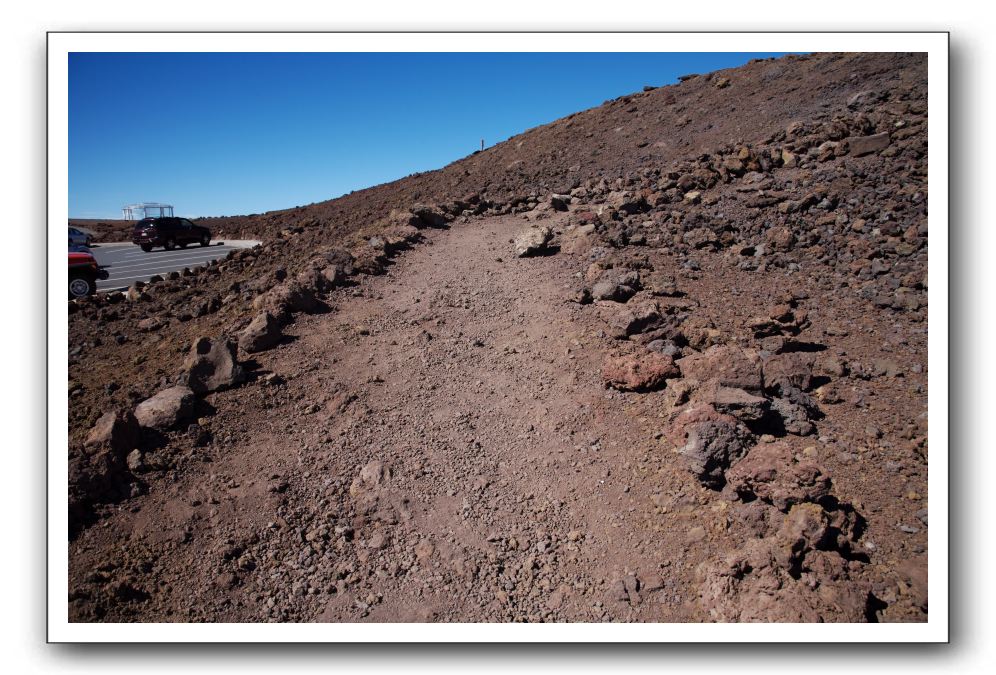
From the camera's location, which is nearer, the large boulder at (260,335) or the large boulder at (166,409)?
the large boulder at (166,409)

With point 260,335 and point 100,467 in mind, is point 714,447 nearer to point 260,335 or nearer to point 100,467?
point 100,467

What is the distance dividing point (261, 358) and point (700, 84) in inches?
653

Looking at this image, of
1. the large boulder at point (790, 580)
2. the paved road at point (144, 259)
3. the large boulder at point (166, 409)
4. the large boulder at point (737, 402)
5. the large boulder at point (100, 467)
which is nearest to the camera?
the large boulder at point (790, 580)

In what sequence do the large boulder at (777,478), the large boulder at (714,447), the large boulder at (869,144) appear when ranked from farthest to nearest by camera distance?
1. the large boulder at (869,144)
2. the large boulder at (714,447)
3. the large boulder at (777,478)

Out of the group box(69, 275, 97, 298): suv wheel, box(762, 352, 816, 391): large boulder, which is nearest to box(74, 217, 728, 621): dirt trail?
box(762, 352, 816, 391): large boulder

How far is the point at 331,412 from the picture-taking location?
17.0 feet

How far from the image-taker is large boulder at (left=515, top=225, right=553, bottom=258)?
353 inches

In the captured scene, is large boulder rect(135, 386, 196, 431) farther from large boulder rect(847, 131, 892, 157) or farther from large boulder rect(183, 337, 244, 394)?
large boulder rect(847, 131, 892, 157)

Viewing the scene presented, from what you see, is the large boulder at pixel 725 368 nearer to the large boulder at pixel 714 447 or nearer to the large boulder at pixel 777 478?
the large boulder at pixel 714 447

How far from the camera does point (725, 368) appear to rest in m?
5.05

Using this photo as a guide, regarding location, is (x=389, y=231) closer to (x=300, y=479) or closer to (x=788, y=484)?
(x=300, y=479)

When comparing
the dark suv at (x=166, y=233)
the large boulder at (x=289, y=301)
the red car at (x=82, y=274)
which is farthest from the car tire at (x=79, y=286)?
the dark suv at (x=166, y=233)

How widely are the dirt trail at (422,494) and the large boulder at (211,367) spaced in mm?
229

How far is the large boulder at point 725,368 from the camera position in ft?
15.9
